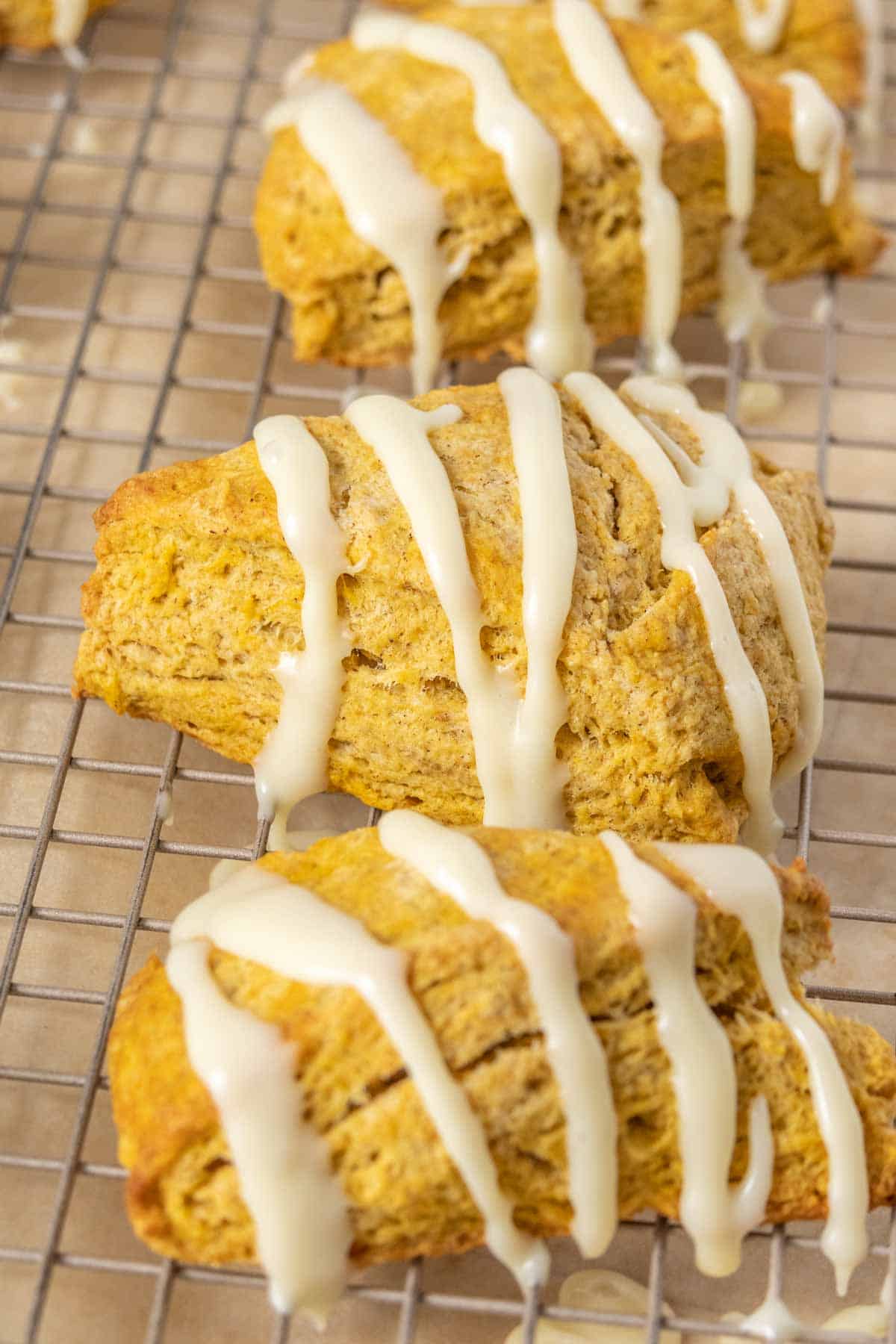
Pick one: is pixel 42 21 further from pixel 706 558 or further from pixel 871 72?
pixel 706 558

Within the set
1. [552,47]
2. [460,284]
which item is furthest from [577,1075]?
[552,47]

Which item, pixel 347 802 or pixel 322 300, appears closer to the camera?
pixel 347 802

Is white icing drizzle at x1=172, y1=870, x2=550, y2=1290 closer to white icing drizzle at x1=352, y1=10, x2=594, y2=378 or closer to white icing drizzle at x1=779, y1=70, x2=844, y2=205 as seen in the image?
white icing drizzle at x1=352, y1=10, x2=594, y2=378

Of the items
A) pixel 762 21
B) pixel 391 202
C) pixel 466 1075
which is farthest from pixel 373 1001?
pixel 762 21

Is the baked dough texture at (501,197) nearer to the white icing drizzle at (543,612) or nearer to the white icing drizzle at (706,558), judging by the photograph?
the white icing drizzle at (706,558)

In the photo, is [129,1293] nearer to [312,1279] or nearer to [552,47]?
[312,1279]
